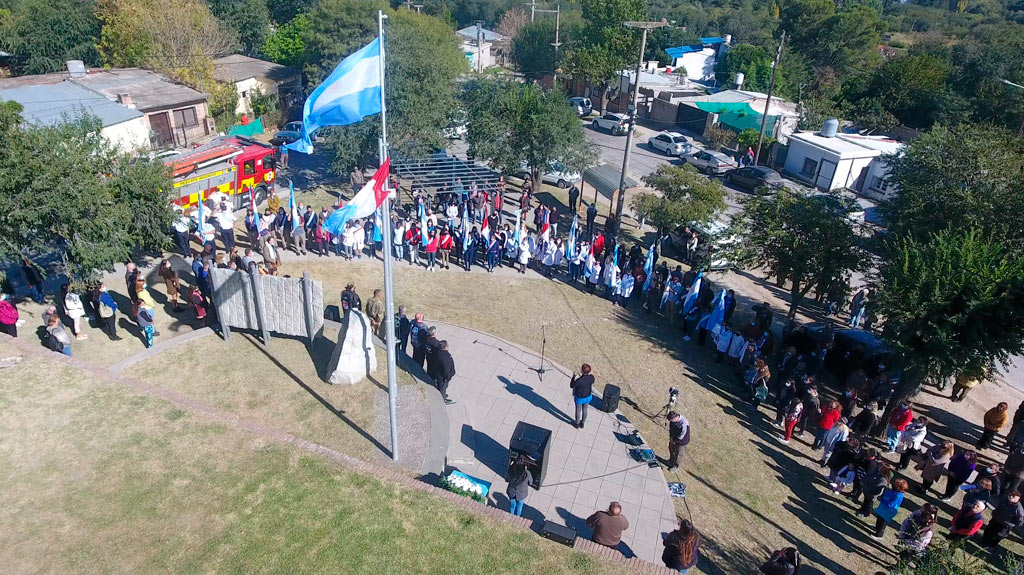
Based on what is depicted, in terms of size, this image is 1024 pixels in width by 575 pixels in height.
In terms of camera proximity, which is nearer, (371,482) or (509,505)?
(371,482)

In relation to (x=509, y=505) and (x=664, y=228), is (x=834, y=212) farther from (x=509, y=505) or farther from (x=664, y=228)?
(x=509, y=505)

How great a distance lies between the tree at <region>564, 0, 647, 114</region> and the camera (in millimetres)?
46094

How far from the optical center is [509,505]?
1014cm

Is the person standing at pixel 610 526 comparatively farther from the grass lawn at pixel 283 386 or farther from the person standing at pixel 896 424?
the person standing at pixel 896 424

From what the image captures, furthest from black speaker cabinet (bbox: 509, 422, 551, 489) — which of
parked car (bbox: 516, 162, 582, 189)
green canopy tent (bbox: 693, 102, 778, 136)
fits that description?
green canopy tent (bbox: 693, 102, 778, 136)

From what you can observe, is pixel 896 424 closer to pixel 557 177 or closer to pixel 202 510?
pixel 202 510

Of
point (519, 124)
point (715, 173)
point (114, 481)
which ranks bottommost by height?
point (715, 173)

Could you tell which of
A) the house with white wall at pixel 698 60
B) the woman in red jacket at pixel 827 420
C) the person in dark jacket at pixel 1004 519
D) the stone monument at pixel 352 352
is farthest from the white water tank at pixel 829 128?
the stone monument at pixel 352 352

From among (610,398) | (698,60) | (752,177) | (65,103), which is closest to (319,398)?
(610,398)

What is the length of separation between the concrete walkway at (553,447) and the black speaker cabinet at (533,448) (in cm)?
48

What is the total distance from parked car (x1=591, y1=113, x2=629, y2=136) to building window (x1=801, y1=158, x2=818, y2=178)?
497 inches

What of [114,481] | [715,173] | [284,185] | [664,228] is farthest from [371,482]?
[715,173]

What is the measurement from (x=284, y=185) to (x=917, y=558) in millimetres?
25743

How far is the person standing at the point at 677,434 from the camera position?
36.1ft
